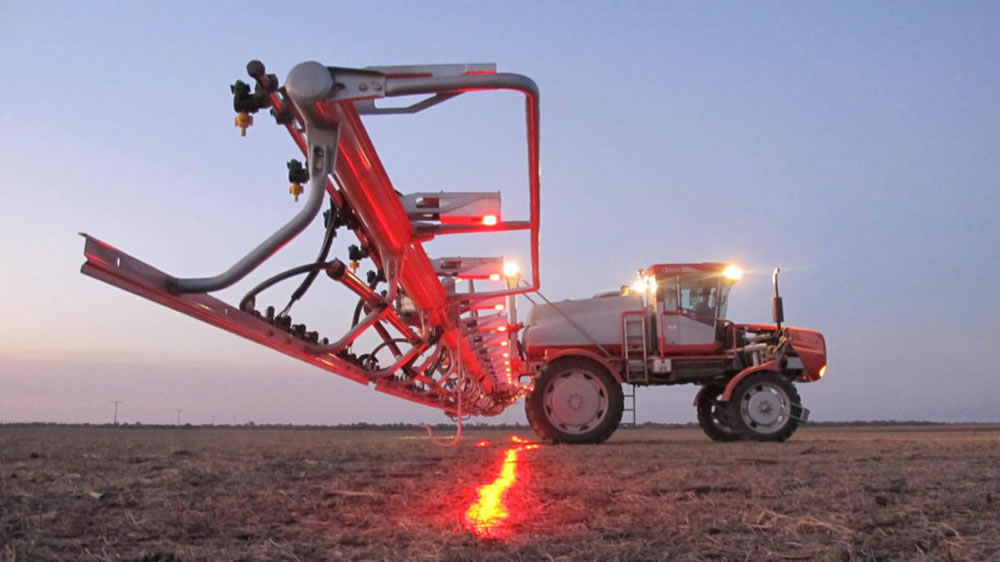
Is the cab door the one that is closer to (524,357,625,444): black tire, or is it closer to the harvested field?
(524,357,625,444): black tire

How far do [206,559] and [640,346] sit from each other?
10027mm

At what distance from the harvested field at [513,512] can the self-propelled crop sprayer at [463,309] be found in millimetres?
985

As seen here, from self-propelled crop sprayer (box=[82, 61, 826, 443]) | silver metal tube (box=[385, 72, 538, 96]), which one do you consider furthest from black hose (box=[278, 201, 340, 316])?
silver metal tube (box=[385, 72, 538, 96])

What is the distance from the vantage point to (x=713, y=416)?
537 inches

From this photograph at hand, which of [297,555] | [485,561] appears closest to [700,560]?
[485,561]

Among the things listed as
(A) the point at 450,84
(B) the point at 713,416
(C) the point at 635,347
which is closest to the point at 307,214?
(A) the point at 450,84

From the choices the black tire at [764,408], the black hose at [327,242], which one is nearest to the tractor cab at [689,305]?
the black tire at [764,408]

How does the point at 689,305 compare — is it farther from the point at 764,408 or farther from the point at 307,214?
the point at 307,214

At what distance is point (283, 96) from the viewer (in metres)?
3.96

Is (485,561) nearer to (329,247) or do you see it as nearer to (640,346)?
(329,247)

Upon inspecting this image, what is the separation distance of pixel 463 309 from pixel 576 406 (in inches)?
137

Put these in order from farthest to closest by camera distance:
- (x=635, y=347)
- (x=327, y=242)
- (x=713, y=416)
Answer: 1. (x=713, y=416)
2. (x=635, y=347)
3. (x=327, y=242)

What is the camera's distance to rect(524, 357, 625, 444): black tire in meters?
11.7

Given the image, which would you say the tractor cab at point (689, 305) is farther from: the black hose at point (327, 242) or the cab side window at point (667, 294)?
the black hose at point (327, 242)
